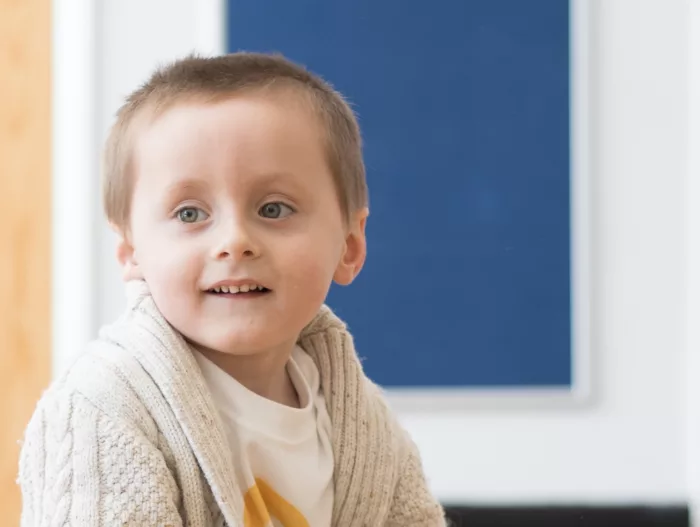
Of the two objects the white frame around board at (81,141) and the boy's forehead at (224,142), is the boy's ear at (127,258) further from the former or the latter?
the white frame around board at (81,141)

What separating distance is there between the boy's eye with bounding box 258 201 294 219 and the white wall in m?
1.00

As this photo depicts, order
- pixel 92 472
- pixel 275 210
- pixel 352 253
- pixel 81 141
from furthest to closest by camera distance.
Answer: pixel 81 141 < pixel 352 253 < pixel 275 210 < pixel 92 472

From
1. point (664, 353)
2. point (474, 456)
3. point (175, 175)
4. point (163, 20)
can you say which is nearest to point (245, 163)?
point (175, 175)

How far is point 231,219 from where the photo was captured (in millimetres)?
777

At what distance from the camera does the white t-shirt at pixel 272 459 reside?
0.83m

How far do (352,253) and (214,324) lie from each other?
8.0 inches

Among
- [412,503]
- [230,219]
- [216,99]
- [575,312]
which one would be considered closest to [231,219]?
[230,219]

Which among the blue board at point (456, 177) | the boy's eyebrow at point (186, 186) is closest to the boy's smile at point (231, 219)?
the boy's eyebrow at point (186, 186)

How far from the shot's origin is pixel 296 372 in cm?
96

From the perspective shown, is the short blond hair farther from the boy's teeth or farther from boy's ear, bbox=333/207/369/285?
the boy's teeth

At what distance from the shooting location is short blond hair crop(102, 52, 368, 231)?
82 cm

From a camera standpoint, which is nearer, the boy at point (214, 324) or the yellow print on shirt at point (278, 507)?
the boy at point (214, 324)

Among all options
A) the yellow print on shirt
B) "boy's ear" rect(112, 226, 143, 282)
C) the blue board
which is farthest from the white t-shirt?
the blue board

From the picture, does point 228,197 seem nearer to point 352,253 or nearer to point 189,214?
point 189,214
